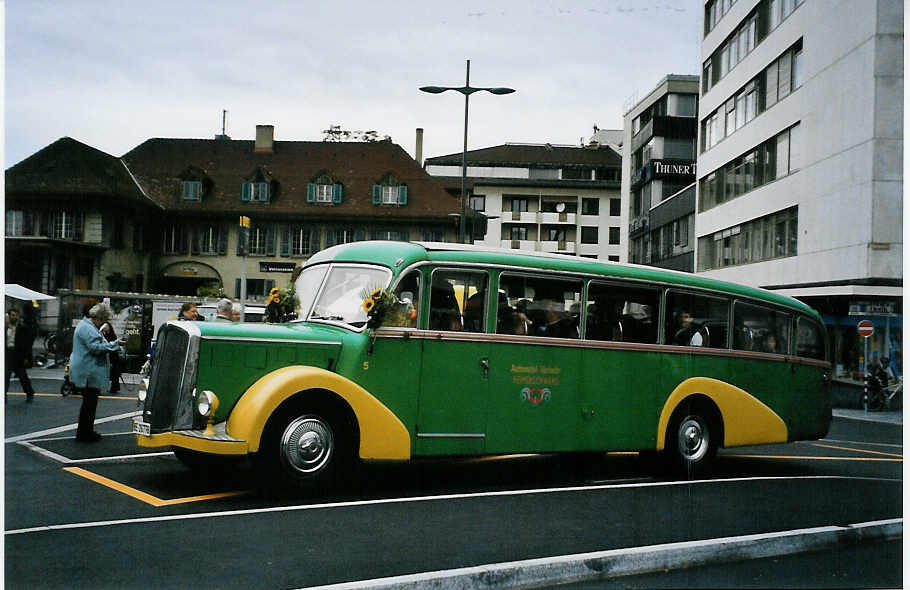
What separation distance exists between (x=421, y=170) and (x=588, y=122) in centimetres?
179

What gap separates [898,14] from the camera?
758 centimetres

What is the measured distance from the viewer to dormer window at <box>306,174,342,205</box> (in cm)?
1166

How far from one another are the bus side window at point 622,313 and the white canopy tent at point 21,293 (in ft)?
17.6

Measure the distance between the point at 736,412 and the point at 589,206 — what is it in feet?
20.4

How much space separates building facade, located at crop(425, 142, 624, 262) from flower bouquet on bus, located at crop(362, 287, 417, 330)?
155cm

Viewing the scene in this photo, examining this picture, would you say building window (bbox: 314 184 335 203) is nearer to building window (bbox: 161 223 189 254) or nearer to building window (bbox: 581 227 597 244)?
building window (bbox: 161 223 189 254)

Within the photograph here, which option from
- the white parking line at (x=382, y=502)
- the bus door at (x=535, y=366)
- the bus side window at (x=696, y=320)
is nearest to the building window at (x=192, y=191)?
the bus door at (x=535, y=366)

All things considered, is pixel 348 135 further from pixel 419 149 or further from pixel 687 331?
pixel 687 331

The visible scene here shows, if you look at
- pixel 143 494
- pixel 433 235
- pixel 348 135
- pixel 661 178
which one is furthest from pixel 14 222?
pixel 661 178

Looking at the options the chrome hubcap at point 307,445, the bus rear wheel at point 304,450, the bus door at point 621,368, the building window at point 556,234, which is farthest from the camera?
the building window at point 556,234

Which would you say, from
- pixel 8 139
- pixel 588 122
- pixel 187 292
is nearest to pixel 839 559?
pixel 588 122

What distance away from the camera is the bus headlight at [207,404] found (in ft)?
26.8

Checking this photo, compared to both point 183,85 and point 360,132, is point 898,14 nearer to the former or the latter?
point 360,132

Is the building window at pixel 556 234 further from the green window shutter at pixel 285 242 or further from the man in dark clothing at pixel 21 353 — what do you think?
the man in dark clothing at pixel 21 353
